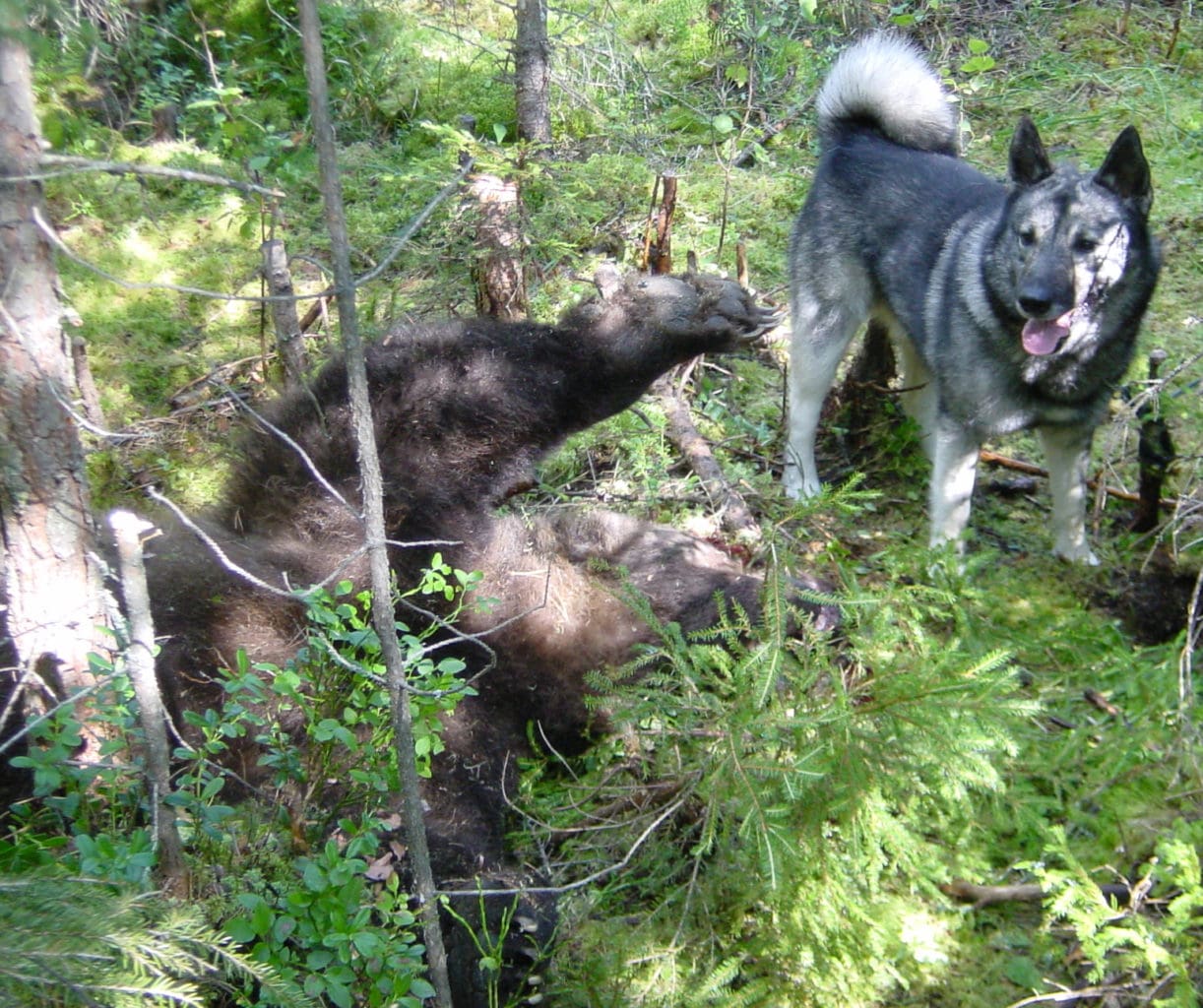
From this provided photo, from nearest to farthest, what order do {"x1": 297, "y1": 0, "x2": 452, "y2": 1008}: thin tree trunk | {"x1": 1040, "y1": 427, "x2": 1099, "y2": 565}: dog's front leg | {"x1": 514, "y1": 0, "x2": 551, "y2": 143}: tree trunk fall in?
1. {"x1": 297, "y1": 0, "x2": 452, "y2": 1008}: thin tree trunk
2. {"x1": 1040, "y1": 427, "x2": 1099, "y2": 565}: dog's front leg
3. {"x1": 514, "y1": 0, "x2": 551, "y2": 143}: tree trunk

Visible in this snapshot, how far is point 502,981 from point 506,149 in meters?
3.37

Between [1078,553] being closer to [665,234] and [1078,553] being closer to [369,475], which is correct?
[665,234]

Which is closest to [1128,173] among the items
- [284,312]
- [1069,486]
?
[1069,486]

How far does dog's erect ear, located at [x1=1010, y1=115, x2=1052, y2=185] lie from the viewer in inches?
141

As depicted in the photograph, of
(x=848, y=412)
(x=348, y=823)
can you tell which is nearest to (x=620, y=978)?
(x=348, y=823)

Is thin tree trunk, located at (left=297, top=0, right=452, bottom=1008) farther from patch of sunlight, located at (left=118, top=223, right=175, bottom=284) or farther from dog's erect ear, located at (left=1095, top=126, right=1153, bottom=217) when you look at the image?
patch of sunlight, located at (left=118, top=223, right=175, bottom=284)

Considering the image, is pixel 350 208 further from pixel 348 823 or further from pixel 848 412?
pixel 348 823

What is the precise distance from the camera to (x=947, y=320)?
152 inches

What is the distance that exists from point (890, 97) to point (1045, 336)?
1.69m

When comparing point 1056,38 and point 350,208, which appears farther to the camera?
point 1056,38

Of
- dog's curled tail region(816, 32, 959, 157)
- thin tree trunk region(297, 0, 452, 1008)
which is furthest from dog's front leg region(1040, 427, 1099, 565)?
thin tree trunk region(297, 0, 452, 1008)

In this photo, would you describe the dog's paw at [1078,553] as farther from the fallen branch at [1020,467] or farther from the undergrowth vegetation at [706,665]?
the fallen branch at [1020,467]

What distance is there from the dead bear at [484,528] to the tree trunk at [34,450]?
0.60 meters

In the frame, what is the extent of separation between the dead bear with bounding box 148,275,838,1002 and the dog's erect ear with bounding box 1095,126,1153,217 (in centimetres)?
124
